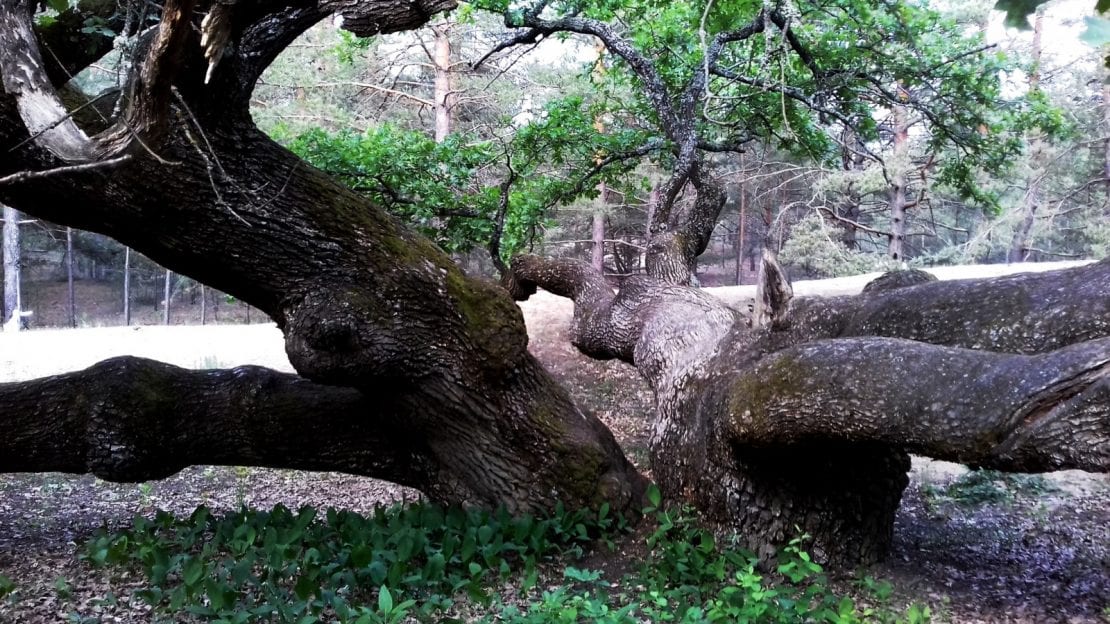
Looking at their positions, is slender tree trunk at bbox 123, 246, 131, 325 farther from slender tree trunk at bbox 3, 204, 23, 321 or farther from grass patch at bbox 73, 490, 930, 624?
grass patch at bbox 73, 490, 930, 624

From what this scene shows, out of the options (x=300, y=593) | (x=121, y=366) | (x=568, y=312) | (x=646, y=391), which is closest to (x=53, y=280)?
(x=568, y=312)

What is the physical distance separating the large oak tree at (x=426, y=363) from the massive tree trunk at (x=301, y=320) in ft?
0.04

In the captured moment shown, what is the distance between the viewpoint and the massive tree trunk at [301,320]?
3.81m

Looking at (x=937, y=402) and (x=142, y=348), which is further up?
(x=937, y=402)

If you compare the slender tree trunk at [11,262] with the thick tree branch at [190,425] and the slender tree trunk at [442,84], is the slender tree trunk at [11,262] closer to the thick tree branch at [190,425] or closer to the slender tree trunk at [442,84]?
the slender tree trunk at [442,84]

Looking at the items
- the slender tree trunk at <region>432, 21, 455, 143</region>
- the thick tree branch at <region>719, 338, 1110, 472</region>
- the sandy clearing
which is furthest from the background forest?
the sandy clearing

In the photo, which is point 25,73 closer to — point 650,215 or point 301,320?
point 301,320

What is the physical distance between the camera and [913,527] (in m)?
5.77

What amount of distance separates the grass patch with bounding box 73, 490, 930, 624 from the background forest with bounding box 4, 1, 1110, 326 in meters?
2.36

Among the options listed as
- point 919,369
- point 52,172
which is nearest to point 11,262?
point 52,172

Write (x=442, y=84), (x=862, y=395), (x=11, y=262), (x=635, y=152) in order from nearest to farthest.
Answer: (x=862, y=395)
(x=635, y=152)
(x=442, y=84)
(x=11, y=262)

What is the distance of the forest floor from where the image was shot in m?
4.07

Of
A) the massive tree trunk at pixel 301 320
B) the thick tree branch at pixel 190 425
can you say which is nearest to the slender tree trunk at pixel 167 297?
the thick tree branch at pixel 190 425

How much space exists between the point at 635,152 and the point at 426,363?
4113 mm
